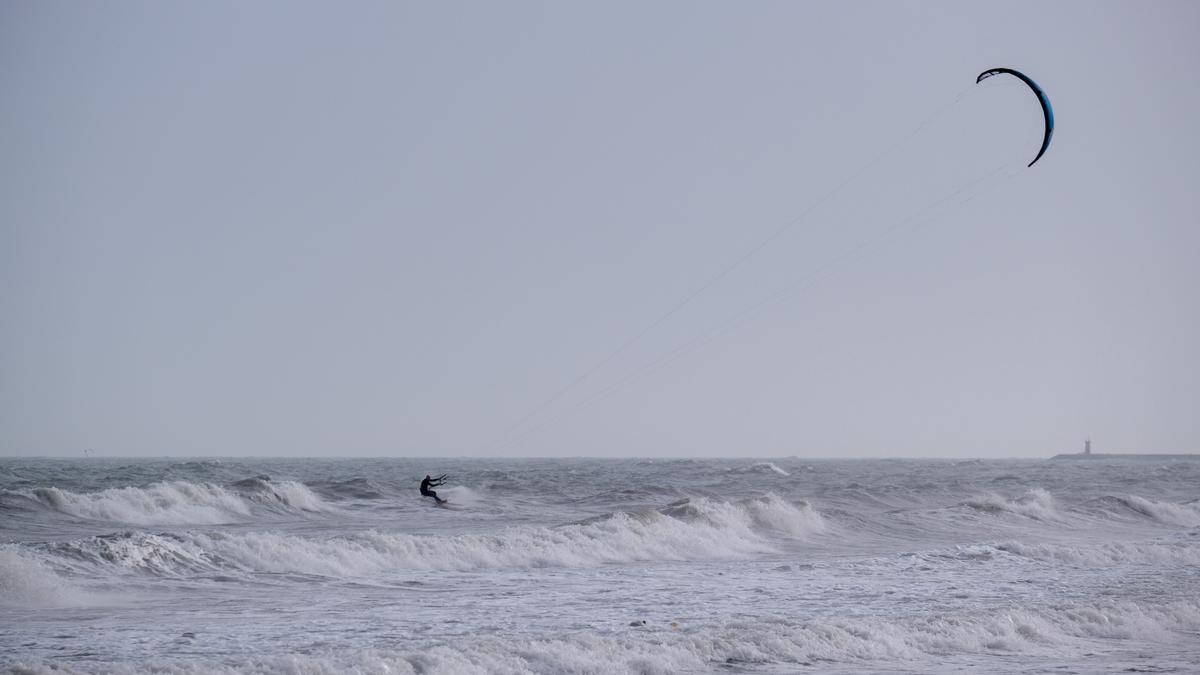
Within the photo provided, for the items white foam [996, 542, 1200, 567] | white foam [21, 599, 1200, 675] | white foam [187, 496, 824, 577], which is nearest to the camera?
white foam [21, 599, 1200, 675]

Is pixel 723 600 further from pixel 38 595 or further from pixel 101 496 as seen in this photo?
pixel 101 496

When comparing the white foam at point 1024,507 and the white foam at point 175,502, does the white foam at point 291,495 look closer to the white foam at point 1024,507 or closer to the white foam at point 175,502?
the white foam at point 175,502

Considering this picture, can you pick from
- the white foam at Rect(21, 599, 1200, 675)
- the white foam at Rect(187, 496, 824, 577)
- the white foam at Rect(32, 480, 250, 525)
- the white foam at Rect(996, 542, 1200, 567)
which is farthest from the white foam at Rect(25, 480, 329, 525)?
the white foam at Rect(21, 599, 1200, 675)

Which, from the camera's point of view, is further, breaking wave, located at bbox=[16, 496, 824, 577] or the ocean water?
breaking wave, located at bbox=[16, 496, 824, 577]

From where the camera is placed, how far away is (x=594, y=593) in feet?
53.3

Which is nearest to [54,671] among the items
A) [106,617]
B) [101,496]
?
[106,617]

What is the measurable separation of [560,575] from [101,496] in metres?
17.1

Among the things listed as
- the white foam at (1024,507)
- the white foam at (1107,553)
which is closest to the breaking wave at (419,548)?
the white foam at (1107,553)

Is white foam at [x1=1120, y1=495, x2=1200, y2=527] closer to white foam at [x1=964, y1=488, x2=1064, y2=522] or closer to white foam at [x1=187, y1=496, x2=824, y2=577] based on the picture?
white foam at [x1=964, y1=488, x2=1064, y2=522]

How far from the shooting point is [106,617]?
13656 millimetres

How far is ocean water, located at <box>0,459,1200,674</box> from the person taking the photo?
464 inches

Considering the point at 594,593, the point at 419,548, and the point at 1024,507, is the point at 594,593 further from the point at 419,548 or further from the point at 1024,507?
the point at 1024,507

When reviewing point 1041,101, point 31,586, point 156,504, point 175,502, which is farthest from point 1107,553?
point 156,504

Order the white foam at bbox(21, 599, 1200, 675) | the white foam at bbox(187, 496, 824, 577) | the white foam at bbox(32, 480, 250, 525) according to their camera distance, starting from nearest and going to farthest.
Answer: the white foam at bbox(21, 599, 1200, 675)
the white foam at bbox(187, 496, 824, 577)
the white foam at bbox(32, 480, 250, 525)
